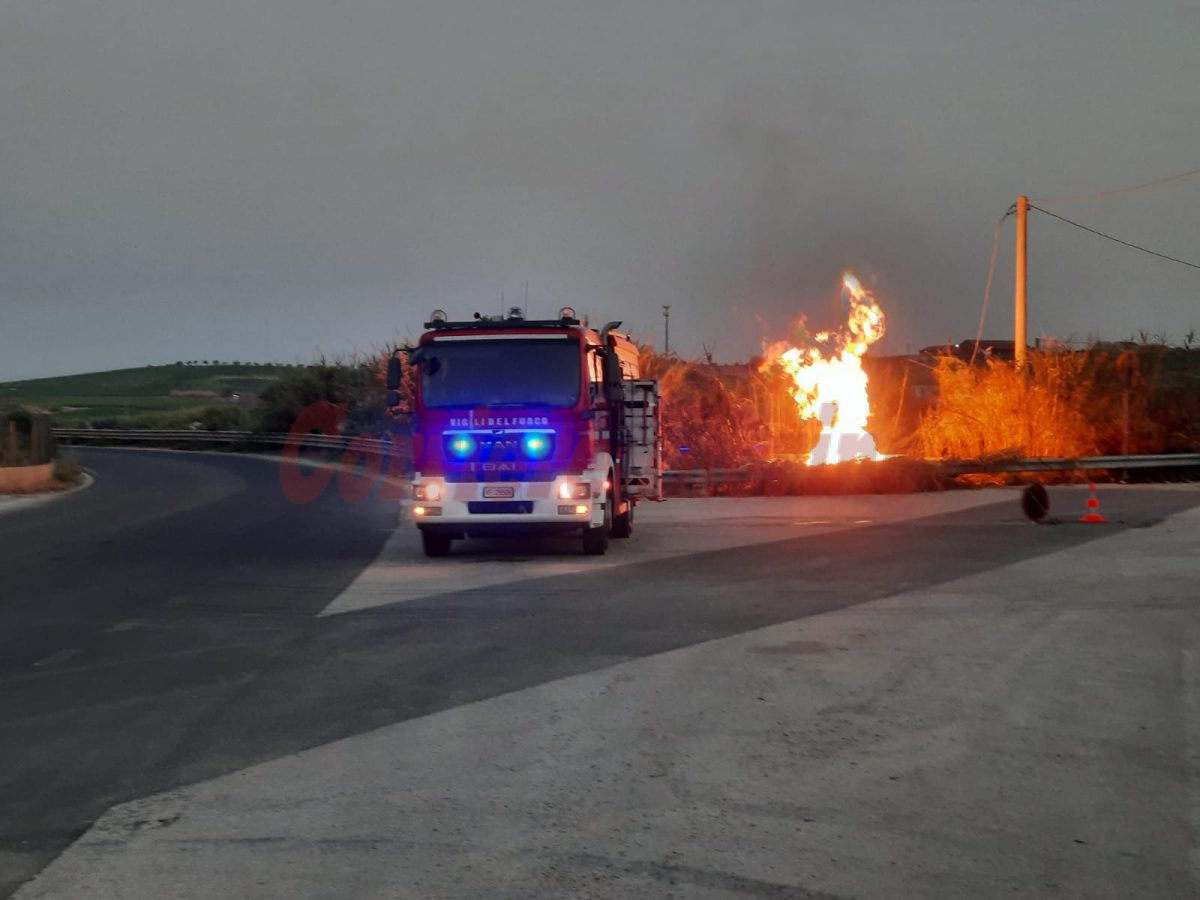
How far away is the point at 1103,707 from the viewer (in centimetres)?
805

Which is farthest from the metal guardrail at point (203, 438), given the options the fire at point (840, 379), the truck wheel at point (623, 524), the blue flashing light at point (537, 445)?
the blue flashing light at point (537, 445)

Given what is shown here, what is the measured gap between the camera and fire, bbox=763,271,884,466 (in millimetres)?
32969

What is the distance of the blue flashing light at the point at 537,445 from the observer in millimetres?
16266

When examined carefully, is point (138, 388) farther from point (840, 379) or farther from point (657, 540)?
point (657, 540)

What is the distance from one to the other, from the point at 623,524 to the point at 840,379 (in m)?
15.7

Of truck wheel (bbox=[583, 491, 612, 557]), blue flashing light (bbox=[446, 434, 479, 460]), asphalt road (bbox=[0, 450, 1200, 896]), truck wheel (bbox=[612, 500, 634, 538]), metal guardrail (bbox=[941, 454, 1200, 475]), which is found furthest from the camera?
metal guardrail (bbox=[941, 454, 1200, 475])

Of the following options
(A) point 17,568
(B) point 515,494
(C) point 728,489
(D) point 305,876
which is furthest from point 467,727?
(C) point 728,489

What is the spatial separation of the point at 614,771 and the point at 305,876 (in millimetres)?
1974

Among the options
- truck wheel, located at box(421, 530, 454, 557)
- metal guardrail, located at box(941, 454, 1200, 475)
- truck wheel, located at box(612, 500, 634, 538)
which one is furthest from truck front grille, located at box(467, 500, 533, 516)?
metal guardrail, located at box(941, 454, 1200, 475)

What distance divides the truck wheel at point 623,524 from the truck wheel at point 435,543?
276 centimetres

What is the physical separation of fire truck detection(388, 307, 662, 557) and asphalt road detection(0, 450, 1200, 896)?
116 centimetres

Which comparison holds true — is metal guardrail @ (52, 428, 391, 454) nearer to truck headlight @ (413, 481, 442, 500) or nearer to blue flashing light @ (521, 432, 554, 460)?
truck headlight @ (413, 481, 442, 500)

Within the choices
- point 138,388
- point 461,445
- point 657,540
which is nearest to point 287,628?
point 461,445

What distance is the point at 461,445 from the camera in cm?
1642
